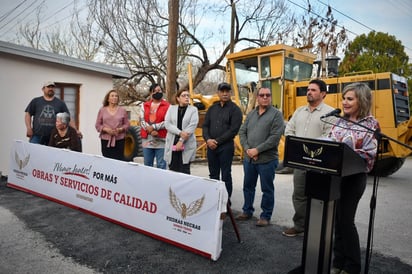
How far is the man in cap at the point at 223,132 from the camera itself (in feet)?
16.0

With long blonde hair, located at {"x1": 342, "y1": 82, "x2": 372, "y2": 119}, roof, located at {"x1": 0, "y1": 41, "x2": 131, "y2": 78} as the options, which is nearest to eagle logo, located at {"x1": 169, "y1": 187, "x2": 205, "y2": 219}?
long blonde hair, located at {"x1": 342, "y1": 82, "x2": 372, "y2": 119}

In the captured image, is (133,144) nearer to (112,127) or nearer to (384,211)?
(112,127)

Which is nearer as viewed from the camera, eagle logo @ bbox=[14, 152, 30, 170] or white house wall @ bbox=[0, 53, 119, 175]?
eagle logo @ bbox=[14, 152, 30, 170]

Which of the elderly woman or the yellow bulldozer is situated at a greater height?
the yellow bulldozer

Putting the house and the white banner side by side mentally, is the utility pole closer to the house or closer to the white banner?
the house

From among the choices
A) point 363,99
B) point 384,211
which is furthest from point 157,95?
point 384,211

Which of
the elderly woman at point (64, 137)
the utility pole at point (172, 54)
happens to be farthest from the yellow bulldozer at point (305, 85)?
the elderly woman at point (64, 137)

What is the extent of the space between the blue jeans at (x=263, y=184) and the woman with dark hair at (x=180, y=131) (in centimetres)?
96

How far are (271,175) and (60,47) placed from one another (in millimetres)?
22767

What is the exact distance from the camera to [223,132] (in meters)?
4.91

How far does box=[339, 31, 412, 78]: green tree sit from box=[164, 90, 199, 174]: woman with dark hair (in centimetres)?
1328

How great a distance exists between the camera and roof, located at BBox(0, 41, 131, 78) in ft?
24.4

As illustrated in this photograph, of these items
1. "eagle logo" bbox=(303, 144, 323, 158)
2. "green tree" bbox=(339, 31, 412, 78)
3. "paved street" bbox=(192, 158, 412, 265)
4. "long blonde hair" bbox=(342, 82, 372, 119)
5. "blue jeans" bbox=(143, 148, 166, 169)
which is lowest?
"paved street" bbox=(192, 158, 412, 265)

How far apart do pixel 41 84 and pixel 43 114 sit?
2.33 metres
